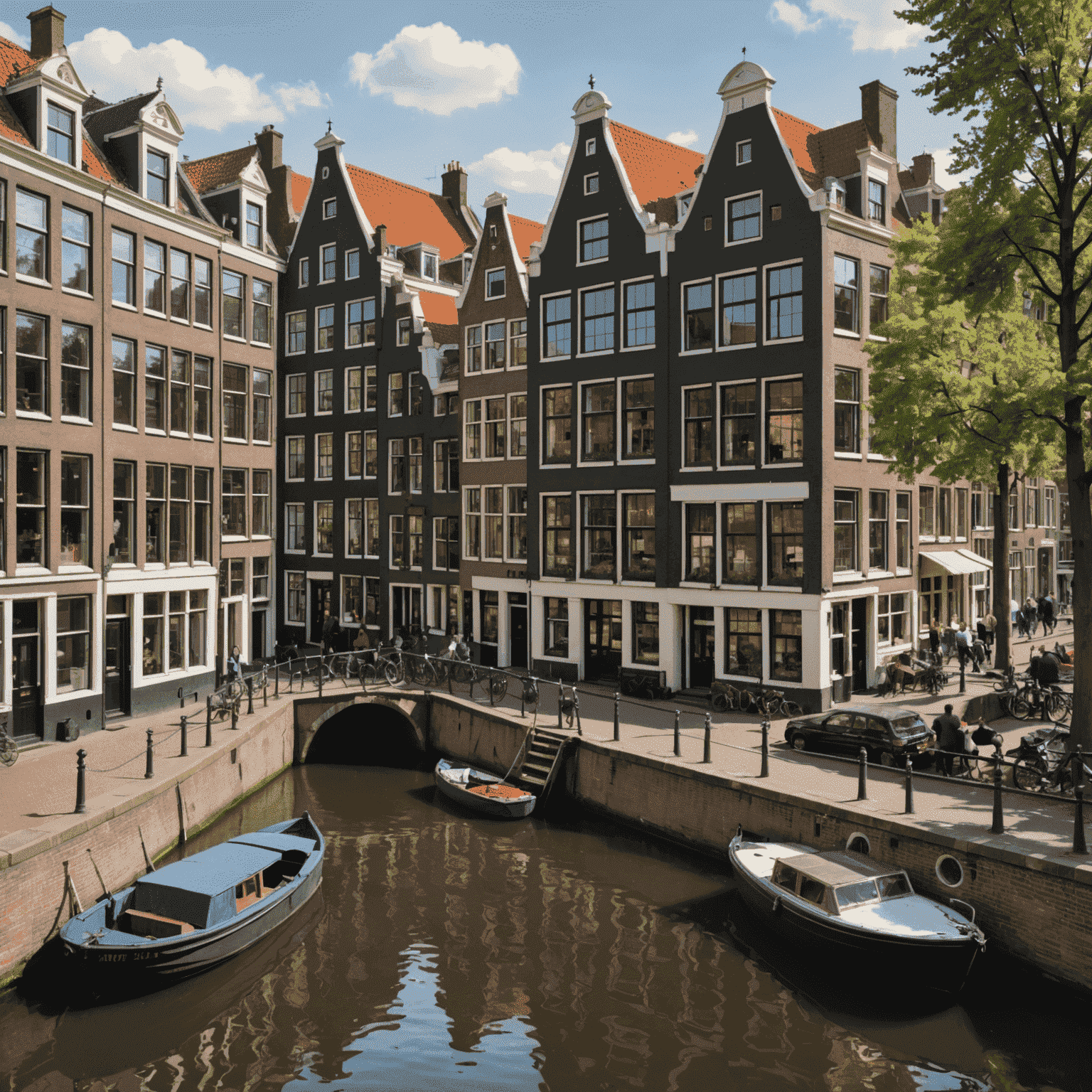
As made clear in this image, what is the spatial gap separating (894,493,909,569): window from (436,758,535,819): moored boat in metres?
14.8

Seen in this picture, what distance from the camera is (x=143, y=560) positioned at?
27.4 metres

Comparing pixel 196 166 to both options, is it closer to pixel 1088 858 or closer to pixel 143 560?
pixel 143 560

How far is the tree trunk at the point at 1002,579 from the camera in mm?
28750

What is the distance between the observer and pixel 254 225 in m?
35.4

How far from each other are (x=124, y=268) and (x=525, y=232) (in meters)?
19.5

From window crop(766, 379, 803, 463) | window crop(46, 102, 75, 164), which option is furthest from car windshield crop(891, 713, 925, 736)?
window crop(46, 102, 75, 164)

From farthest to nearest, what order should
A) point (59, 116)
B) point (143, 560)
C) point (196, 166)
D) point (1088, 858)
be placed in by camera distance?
point (196, 166)
point (143, 560)
point (59, 116)
point (1088, 858)

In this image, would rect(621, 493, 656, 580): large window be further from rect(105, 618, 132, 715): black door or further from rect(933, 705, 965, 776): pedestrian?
rect(105, 618, 132, 715): black door

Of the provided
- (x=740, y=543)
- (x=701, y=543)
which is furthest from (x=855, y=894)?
(x=701, y=543)

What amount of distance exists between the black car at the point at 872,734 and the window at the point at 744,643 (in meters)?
6.15

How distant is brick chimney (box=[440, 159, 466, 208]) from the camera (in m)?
49.1

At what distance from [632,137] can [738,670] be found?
18.7 meters

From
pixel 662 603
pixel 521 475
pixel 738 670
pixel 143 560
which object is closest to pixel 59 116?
pixel 143 560

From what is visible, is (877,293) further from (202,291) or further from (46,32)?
(46,32)
